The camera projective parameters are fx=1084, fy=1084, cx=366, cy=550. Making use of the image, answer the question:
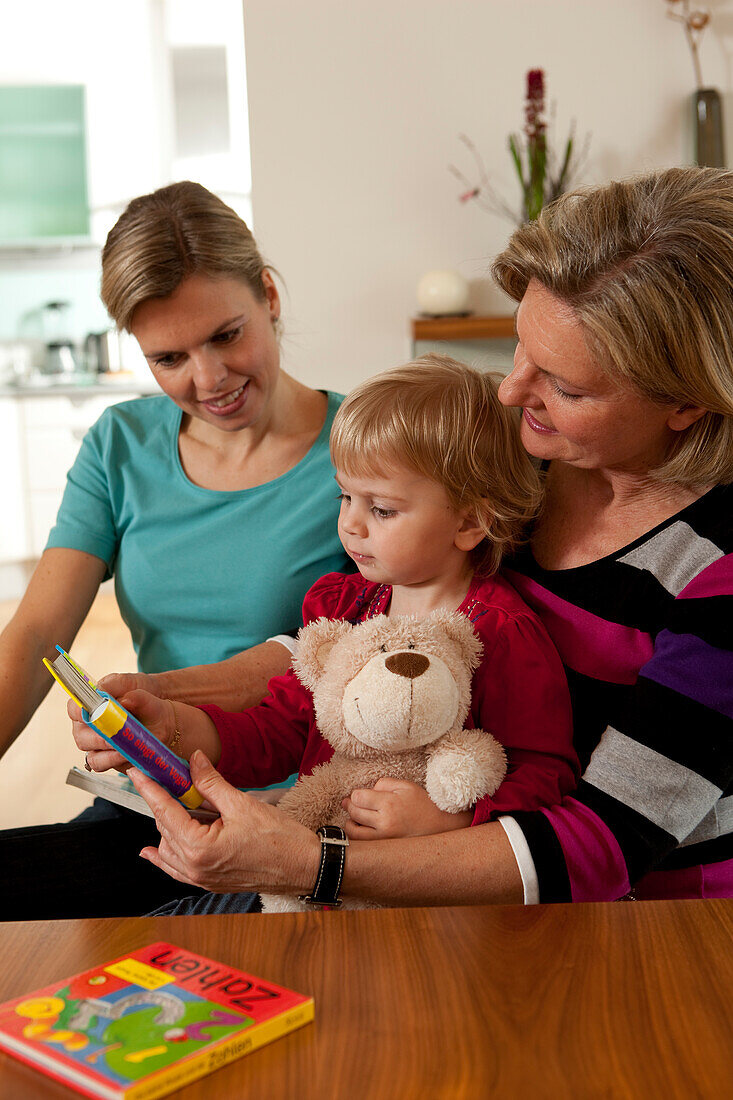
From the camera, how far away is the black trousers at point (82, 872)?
1.34m

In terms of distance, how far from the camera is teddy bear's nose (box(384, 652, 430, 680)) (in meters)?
1.00

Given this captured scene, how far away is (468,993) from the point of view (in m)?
0.68

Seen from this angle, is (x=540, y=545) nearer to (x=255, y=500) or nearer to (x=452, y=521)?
(x=452, y=521)

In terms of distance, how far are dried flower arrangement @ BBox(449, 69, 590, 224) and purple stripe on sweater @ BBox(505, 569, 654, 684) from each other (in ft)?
8.59

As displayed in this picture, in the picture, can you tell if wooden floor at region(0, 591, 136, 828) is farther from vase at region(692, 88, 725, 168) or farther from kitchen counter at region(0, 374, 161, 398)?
vase at region(692, 88, 725, 168)

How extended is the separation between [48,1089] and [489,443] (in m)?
0.78

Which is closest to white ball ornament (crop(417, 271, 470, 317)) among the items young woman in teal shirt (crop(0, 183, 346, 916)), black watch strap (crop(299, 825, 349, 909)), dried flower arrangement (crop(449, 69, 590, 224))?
dried flower arrangement (crop(449, 69, 590, 224))

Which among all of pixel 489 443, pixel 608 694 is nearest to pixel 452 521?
pixel 489 443

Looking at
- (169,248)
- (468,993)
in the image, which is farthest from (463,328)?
(468,993)

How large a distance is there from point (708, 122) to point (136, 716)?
10.9 feet

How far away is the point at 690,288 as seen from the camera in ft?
3.23

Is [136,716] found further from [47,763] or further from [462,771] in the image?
[47,763]

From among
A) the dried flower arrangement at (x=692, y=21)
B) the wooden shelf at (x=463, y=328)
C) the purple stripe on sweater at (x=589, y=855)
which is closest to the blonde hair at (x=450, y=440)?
the purple stripe on sweater at (x=589, y=855)

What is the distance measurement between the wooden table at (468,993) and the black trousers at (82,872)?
0.56 m
